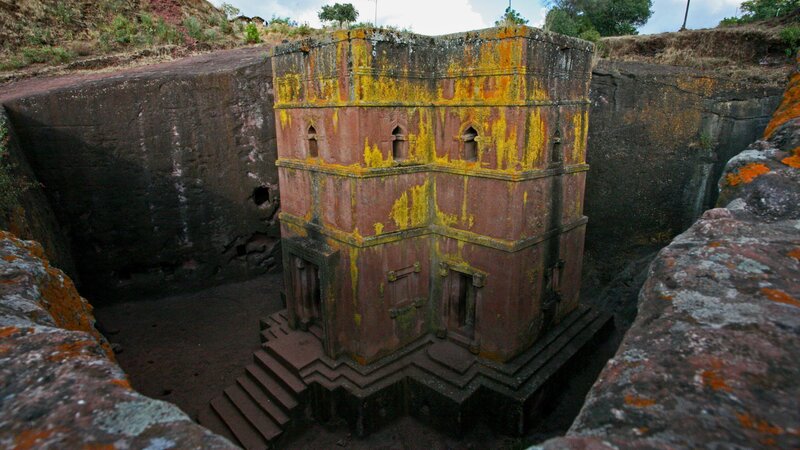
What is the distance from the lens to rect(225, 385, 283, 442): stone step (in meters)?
7.00

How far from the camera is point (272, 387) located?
754 cm

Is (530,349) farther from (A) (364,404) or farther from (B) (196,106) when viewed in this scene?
(B) (196,106)

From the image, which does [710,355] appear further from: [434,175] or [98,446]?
[434,175]

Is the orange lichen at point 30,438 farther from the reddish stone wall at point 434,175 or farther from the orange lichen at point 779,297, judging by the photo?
the reddish stone wall at point 434,175

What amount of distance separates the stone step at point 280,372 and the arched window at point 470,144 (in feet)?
15.2

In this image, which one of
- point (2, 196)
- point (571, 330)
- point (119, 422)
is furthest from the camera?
point (571, 330)

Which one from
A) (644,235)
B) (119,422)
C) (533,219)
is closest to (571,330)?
(533,219)

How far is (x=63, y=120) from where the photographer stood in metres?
9.55

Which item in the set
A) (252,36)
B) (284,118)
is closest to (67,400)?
(284,118)

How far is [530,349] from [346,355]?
315 cm

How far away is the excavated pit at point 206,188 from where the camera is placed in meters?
9.23

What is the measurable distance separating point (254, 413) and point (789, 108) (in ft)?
28.6

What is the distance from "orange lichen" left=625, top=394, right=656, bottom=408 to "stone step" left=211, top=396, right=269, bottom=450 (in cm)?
653

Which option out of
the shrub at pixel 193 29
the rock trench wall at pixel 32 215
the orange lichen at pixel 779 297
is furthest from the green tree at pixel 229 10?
the orange lichen at pixel 779 297
